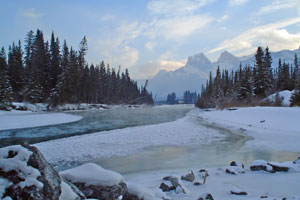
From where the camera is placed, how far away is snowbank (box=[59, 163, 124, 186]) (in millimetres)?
2797

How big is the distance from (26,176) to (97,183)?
103cm

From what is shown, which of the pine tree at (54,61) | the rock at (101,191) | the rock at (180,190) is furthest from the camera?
the pine tree at (54,61)

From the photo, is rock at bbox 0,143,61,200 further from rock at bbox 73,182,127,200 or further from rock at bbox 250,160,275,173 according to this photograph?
rock at bbox 250,160,275,173

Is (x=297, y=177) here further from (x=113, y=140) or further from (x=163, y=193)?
(x=113, y=140)

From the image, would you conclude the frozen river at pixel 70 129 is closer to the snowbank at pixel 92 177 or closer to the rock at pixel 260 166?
the snowbank at pixel 92 177

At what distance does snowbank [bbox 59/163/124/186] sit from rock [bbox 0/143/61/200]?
54 cm

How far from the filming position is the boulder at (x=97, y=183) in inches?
106

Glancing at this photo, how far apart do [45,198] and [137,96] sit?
315ft

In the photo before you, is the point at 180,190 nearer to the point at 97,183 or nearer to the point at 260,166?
the point at 97,183

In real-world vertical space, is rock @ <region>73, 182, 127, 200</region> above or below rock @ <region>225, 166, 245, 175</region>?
above

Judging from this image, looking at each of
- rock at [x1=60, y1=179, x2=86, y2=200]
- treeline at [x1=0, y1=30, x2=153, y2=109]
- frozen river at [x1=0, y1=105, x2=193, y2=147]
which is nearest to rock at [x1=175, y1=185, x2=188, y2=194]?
rock at [x1=60, y1=179, x2=86, y2=200]

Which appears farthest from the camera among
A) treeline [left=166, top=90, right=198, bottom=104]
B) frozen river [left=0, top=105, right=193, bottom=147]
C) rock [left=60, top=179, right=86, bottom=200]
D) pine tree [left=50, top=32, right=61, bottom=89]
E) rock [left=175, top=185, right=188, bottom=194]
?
treeline [left=166, top=90, right=198, bottom=104]

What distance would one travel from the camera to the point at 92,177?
286 centimetres

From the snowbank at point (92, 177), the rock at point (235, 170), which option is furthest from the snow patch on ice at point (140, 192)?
the rock at point (235, 170)
